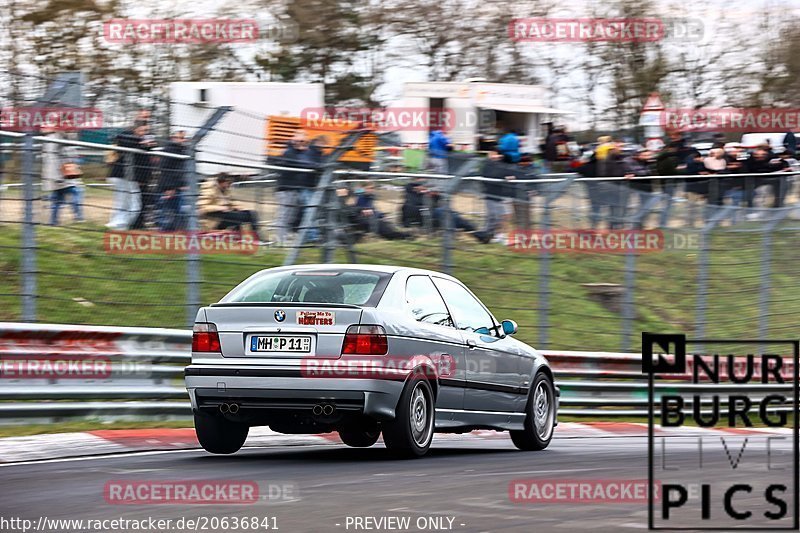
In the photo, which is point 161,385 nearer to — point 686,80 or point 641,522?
point 641,522

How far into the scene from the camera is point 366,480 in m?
7.89

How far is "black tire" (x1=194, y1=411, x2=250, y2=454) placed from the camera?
966cm

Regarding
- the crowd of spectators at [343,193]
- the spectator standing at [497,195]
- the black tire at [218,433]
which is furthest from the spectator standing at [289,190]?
the black tire at [218,433]

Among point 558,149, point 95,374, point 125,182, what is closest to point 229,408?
point 95,374

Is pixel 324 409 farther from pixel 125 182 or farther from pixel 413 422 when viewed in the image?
pixel 125 182

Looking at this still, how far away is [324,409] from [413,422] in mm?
712

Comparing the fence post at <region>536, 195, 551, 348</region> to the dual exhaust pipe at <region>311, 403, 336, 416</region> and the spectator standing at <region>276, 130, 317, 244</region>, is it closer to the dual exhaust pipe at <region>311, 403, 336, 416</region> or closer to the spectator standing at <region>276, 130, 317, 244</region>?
the spectator standing at <region>276, 130, 317, 244</region>

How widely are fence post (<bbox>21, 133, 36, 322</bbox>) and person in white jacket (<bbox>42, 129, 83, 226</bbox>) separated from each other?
137 mm

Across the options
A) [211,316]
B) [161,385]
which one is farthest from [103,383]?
[211,316]

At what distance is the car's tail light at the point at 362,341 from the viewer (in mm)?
9008

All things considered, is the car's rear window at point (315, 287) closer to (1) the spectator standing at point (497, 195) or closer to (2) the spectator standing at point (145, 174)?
(2) the spectator standing at point (145, 174)

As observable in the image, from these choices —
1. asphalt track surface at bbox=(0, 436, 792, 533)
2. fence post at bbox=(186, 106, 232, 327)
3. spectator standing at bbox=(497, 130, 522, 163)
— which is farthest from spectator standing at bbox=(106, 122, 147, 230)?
spectator standing at bbox=(497, 130, 522, 163)

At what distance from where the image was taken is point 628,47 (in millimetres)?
32281

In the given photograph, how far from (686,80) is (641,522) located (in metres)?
27.2
